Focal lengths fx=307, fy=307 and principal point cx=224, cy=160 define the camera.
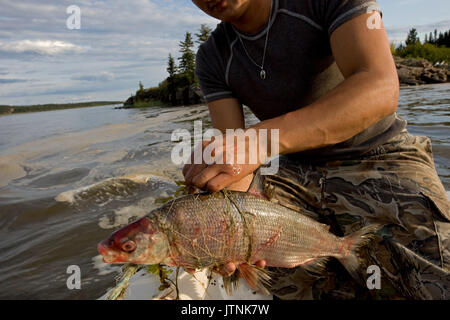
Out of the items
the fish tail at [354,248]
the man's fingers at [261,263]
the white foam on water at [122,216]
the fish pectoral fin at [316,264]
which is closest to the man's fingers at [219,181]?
the man's fingers at [261,263]

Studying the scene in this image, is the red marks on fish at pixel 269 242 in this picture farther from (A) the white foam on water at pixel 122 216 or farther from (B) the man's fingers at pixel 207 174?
(A) the white foam on water at pixel 122 216

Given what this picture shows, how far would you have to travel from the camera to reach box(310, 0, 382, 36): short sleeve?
208cm

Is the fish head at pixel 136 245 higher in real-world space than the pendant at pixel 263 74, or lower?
lower

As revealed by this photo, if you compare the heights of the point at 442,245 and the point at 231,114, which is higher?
the point at 231,114

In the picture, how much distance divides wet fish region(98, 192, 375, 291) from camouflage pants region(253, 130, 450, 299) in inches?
10.3

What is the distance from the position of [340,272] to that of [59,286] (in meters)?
3.19

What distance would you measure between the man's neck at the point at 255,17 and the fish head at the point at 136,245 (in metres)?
1.95

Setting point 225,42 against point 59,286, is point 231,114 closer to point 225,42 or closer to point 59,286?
point 225,42

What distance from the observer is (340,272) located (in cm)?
246

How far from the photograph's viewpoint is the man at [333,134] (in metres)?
1.85

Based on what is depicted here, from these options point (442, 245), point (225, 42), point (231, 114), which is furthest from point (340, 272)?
point (225, 42)

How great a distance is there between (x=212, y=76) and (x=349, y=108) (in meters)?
1.71

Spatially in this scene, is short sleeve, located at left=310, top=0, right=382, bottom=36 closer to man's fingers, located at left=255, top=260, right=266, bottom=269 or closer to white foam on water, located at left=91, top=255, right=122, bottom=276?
man's fingers, located at left=255, top=260, right=266, bottom=269

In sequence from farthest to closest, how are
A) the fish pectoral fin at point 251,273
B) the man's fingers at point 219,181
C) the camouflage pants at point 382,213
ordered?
1. the camouflage pants at point 382,213
2. the fish pectoral fin at point 251,273
3. the man's fingers at point 219,181
